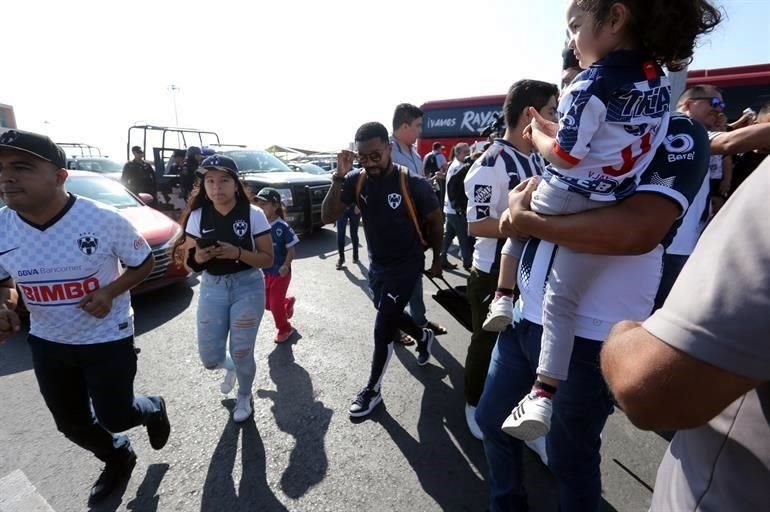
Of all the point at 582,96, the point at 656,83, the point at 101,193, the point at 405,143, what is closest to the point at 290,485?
the point at 582,96

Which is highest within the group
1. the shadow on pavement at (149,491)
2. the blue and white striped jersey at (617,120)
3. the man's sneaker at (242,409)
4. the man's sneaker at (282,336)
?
the blue and white striped jersey at (617,120)

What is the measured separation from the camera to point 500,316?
5.91 ft

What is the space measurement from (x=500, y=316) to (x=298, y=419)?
6.26 ft

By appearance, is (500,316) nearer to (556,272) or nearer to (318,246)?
(556,272)

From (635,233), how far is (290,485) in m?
2.27

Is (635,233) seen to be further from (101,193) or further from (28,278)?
(101,193)

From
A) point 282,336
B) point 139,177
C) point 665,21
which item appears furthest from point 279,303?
point 139,177

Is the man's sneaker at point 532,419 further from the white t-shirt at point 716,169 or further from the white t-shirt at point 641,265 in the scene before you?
the white t-shirt at point 716,169

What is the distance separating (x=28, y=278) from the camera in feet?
6.81

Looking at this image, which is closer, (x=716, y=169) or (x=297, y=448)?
(x=297, y=448)

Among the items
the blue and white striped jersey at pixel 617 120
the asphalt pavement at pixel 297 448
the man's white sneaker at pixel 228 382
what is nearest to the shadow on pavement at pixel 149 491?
the asphalt pavement at pixel 297 448

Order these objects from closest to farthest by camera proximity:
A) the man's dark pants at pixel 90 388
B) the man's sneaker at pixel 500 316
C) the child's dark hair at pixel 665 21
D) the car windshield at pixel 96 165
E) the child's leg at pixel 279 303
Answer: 1. the child's dark hair at pixel 665 21
2. the man's sneaker at pixel 500 316
3. the man's dark pants at pixel 90 388
4. the child's leg at pixel 279 303
5. the car windshield at pixel 96 165

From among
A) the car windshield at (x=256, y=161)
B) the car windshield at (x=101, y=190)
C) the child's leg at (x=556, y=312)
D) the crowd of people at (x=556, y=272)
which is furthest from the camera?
the car windshield at (x=256, y=161)

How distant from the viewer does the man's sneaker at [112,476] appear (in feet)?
7.48
